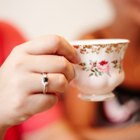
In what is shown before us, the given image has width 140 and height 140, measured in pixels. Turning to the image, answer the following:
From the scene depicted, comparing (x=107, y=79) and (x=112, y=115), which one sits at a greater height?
(x=107, y=79)

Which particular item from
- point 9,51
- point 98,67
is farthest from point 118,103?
point 98,67

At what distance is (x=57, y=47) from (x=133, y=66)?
0.98 metres

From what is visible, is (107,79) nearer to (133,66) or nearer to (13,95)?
(13,95)

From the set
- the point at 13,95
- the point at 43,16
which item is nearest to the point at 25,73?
the point at 13,95

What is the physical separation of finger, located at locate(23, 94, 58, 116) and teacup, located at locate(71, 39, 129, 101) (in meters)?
0.09

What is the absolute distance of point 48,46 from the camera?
56cm

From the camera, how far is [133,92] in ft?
4.61

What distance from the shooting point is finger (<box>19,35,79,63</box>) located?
0.56 meters

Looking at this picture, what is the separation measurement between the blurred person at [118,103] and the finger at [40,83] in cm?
77

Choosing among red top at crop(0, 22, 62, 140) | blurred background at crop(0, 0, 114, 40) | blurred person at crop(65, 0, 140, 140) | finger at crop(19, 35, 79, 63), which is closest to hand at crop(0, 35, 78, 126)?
finger at crop(19, 35, 79, 63)

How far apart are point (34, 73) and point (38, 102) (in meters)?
0.06

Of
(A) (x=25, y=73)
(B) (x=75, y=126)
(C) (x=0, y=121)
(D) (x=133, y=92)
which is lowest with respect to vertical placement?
(B) (x=75, y=126)

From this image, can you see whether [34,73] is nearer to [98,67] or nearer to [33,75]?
[33,75]

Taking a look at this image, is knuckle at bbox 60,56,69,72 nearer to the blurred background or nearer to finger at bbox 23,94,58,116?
finger at bbox 23,94,58,116
